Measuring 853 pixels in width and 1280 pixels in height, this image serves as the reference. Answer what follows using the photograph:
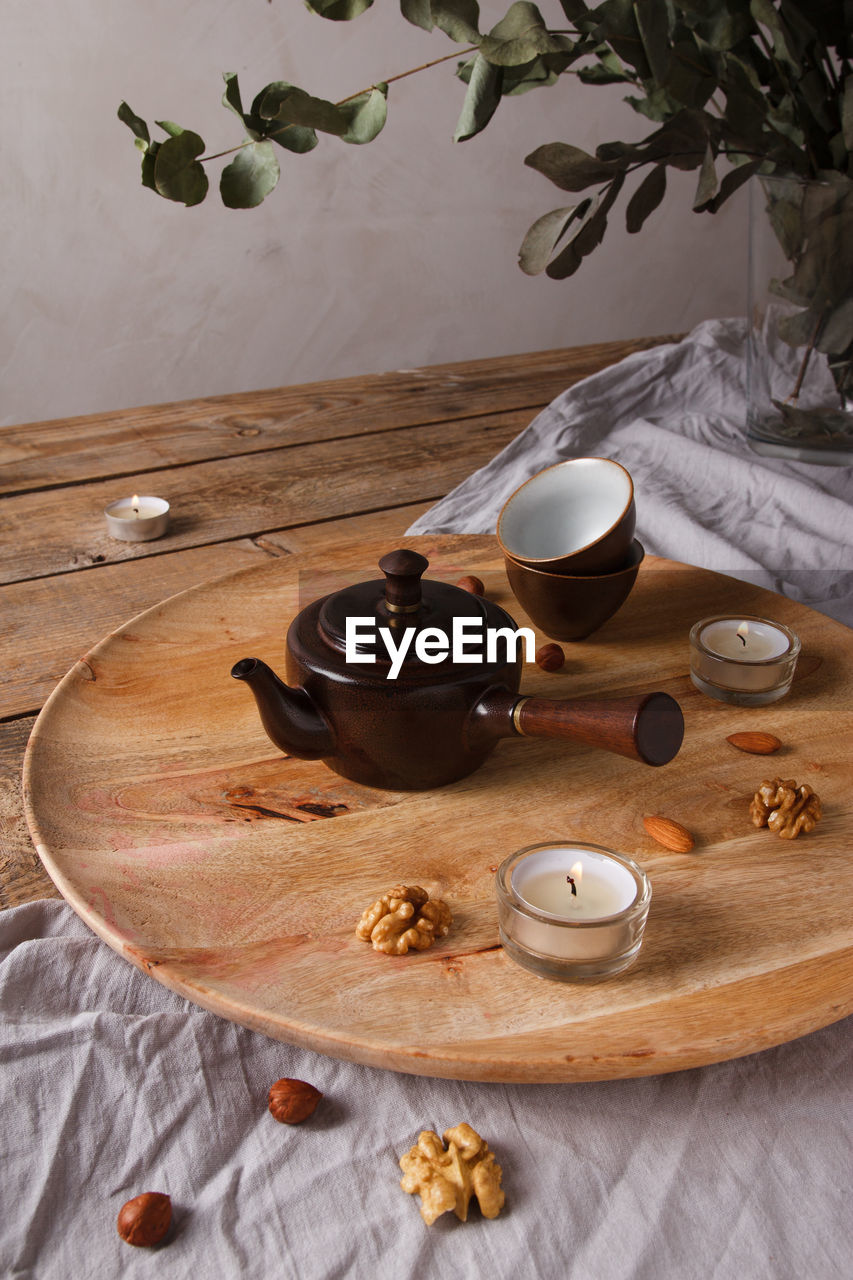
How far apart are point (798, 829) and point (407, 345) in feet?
8.14

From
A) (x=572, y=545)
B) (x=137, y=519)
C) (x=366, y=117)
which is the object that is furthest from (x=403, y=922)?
(x=137, y=519)

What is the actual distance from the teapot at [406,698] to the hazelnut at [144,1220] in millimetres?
297

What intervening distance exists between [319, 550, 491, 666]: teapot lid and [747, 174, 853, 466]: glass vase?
0.66m

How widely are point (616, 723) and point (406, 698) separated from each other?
14 cm

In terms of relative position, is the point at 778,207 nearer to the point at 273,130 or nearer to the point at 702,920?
the point at 273,130

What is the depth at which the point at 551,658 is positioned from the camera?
95 cm

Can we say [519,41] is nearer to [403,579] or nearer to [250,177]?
[250,177]

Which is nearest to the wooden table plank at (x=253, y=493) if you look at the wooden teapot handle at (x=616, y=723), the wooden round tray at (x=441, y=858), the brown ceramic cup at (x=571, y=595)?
the wooden round tray at (x=441, y=858)

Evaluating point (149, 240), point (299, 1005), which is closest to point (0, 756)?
point (299, 1005)

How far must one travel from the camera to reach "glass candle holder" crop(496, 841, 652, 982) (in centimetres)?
60

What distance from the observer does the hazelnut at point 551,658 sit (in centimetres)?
95

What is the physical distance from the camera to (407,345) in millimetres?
3023
